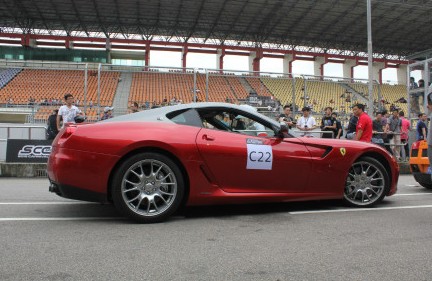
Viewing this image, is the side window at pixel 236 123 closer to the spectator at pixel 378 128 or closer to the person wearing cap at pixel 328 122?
the person wearing cap at pixel 328 122

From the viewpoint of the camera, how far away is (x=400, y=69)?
43.4 metres

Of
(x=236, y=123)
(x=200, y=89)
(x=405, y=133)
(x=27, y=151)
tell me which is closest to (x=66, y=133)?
(x=236, y=123)

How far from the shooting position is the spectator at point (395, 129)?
11.7 meters

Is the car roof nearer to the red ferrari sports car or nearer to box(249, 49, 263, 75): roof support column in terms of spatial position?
the red ferrari sports car

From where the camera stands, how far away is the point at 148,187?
13.6 feet

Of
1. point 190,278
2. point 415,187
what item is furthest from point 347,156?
point 415,187

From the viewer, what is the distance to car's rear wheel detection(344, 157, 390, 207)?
5.04m

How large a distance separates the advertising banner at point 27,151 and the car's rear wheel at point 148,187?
20.9ft

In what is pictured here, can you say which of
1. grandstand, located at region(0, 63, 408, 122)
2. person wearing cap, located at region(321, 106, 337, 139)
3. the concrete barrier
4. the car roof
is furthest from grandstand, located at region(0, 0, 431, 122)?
the car roof

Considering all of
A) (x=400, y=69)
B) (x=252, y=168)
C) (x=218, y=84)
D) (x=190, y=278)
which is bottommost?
(x=190, y=278)

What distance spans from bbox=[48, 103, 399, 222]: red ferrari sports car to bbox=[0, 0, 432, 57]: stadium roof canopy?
89.6 ft

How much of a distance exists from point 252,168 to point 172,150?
3.06ft

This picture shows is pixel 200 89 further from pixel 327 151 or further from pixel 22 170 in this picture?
pixel 327 151

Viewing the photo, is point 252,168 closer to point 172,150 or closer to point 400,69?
point 172,150
